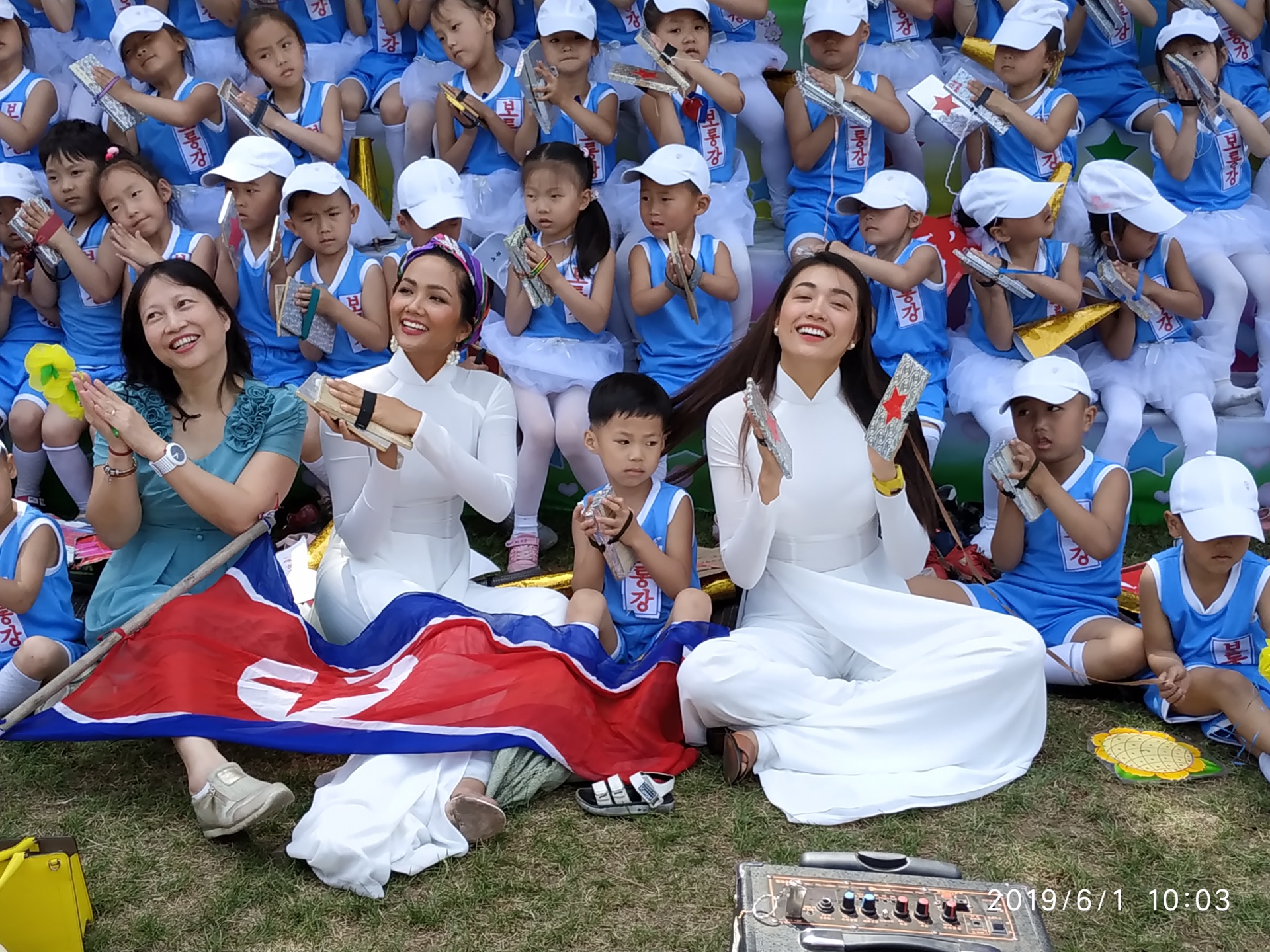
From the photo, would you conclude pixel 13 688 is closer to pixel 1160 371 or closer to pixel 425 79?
pixel 425 79

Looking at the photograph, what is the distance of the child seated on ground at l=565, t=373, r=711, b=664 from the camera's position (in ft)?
11.2

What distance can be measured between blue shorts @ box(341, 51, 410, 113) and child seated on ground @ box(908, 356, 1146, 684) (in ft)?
9.88

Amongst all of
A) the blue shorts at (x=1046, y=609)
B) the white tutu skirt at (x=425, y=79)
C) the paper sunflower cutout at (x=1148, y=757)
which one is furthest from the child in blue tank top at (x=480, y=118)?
the paper sunflower cutout at (x=1148, y=757)

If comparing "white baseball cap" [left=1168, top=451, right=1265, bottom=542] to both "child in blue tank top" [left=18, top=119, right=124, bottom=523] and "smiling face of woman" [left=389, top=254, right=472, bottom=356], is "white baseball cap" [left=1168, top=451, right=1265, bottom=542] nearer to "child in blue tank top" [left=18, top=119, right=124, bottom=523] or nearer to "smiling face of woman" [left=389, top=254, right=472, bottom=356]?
"smiling face of woman" [left=389, top=254, right=472, bottom=356]

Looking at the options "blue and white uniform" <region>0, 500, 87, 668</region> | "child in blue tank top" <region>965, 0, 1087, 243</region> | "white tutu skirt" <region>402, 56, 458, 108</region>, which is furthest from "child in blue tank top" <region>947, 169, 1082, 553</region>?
"blue and white uniform" <region>0, 500, 87, 668</region>

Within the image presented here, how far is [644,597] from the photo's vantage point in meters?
3.56

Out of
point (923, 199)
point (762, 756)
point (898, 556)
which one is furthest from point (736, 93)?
point (762, 756)

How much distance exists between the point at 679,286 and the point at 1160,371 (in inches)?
66.8

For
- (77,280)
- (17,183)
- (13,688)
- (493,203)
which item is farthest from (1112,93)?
(13,688)

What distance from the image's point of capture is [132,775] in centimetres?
319

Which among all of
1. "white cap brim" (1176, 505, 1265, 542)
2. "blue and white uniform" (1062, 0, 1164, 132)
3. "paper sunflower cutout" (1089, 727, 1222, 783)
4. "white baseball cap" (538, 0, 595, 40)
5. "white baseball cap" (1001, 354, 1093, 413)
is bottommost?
"paper sunflower cutout" (1089, 727, 1222, 783)

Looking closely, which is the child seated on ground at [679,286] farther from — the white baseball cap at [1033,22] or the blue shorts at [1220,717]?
the blue shorts at [1220,717]

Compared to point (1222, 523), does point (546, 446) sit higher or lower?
lower

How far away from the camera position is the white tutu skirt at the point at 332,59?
17.8 ft
